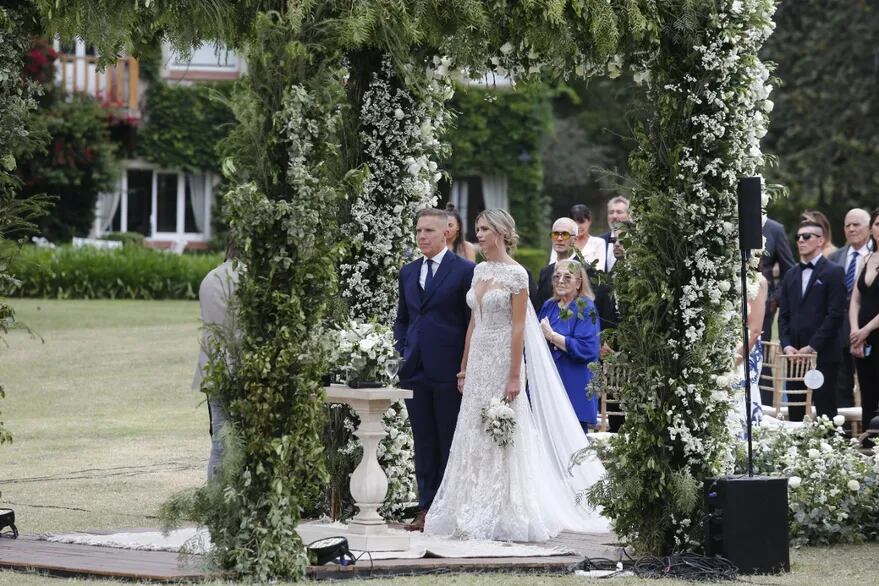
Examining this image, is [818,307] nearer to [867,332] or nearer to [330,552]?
[867,332]

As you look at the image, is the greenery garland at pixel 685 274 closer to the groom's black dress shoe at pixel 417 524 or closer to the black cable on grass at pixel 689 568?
the black cable on grass at pixel 689 568

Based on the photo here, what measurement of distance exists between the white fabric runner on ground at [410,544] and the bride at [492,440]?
11.7 inches

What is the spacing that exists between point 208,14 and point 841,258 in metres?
8.92

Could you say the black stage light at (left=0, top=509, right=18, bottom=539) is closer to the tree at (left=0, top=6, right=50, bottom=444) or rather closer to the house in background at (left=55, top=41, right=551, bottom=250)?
the tree at (left=0, top=6, right=50, bottom=444)

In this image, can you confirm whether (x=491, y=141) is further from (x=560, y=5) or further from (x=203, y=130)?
(x=560, y=5)

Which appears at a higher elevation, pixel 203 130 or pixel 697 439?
pixel 203 130

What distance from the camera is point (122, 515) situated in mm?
10586

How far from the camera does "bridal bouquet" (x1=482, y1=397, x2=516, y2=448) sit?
983 centimetres

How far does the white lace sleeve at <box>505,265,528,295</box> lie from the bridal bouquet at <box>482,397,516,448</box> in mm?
777

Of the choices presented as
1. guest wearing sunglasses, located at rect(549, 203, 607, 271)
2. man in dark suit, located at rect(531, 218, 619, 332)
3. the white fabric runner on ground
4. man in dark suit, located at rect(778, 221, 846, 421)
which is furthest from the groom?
man in dark suit, located at rect(778, 221, 846, 421)

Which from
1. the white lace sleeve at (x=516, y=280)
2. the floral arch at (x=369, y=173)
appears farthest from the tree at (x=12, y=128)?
the white lace sleeve at (x=516, y=280)

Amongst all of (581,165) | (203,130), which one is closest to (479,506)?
(203,130)

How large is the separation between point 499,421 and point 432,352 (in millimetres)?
712

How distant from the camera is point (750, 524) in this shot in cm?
853
